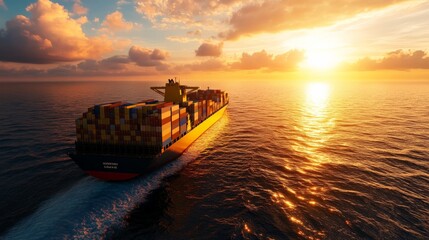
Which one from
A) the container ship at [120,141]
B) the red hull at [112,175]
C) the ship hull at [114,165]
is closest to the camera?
the ship hull at [114,165]

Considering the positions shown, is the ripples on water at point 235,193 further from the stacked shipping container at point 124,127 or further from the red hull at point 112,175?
the stacked shipping container at point 124,127

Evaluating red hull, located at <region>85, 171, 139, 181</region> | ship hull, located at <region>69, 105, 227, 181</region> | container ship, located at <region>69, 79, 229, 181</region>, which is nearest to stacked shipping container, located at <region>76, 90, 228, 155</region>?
container ship, located at <region>69, 79, 229, 181</region>

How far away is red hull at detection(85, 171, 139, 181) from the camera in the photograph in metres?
25.2

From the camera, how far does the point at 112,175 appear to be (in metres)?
25.3

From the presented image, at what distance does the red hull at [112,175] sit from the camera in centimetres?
2522

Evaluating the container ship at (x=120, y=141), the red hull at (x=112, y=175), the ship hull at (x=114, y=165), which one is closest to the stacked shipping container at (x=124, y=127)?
the container ship at (x=120, y=141)

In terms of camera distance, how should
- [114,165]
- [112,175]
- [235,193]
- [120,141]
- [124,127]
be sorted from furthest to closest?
[120,141], [124,127], [112,175], [114,165], [235,193]

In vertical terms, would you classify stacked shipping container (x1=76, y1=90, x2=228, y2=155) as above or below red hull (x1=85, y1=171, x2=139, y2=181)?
above

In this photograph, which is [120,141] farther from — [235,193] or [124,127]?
[235,193]

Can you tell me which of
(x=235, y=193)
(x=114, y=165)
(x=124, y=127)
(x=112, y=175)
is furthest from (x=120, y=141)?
(x=235, y=193)

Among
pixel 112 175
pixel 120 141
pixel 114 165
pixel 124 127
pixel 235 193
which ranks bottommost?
pixel 235 193

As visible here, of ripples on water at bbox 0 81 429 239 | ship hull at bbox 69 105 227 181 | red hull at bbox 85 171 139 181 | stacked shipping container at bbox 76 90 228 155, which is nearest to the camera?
ripples on water at bbox 0 81 429 239

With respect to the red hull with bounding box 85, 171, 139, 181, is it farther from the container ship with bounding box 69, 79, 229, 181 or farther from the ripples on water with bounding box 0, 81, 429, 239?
the ripples on water with bounding box 0, 81, 429, 239

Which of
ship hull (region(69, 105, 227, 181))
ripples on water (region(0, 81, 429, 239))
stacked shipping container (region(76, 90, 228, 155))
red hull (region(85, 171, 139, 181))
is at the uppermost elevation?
stacked shipping container (region(76, 90, 228, 155))
